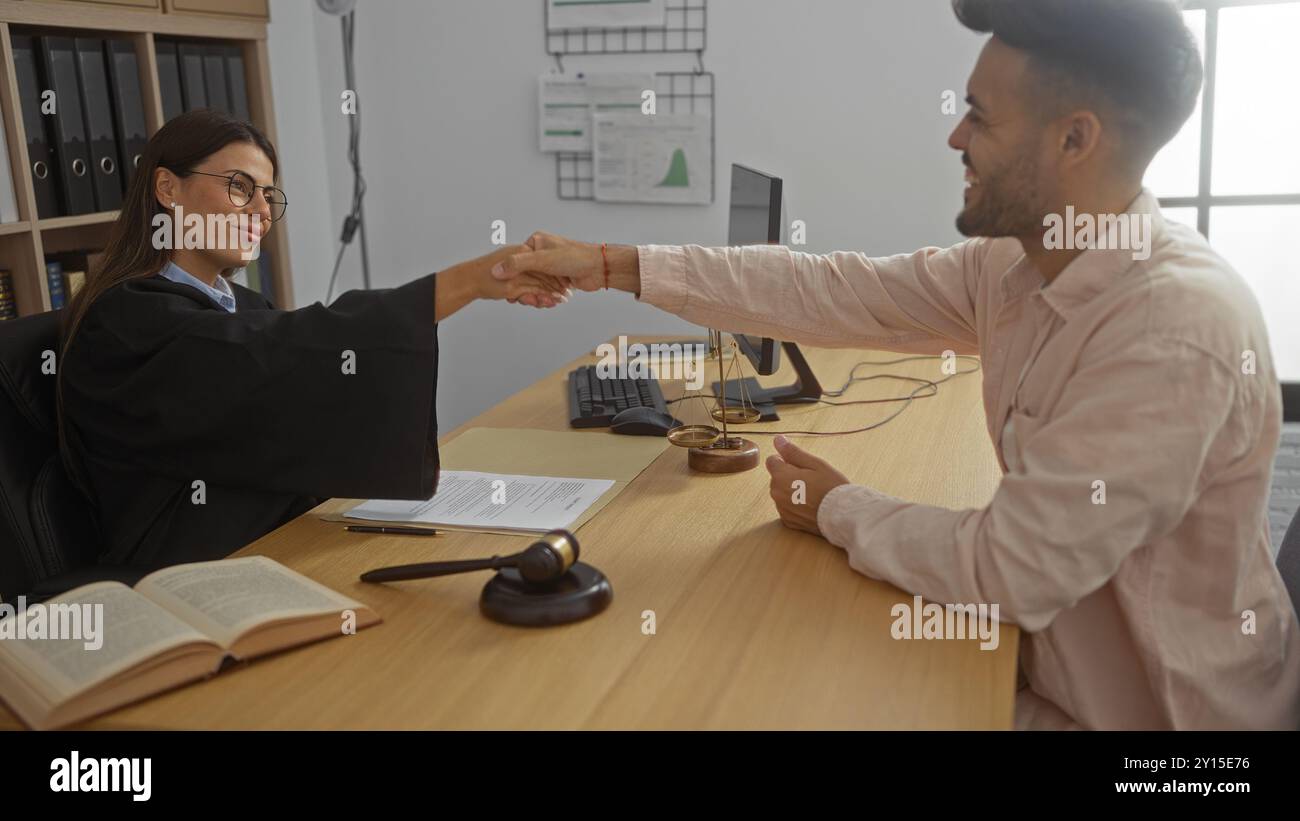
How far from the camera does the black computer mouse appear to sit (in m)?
1.86

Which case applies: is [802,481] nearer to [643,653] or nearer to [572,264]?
[643,653]

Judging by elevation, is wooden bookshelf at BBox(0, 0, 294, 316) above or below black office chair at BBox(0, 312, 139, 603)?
above

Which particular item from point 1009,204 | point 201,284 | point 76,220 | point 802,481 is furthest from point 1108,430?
point 76,220

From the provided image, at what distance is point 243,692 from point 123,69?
1988 mm

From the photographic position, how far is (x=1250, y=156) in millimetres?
2734

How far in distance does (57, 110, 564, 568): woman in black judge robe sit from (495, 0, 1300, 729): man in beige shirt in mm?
587

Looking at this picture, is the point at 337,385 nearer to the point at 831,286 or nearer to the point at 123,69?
the point at 831,286

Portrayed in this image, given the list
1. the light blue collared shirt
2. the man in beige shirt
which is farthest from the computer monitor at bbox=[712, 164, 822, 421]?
the light blue collared shirt

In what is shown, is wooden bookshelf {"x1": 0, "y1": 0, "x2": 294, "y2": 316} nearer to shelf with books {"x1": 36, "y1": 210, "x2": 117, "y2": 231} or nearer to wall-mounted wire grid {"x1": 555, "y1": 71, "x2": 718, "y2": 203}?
shelf with books {"x1": 36, "y1": 210, "x2": 117, "y2": 231}

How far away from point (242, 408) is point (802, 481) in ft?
2.40

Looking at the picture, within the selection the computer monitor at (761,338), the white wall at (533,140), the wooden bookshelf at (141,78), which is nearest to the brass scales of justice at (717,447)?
the computer monitor at (761,338)

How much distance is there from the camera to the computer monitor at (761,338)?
1878 mm

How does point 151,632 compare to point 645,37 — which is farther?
point 645,37
